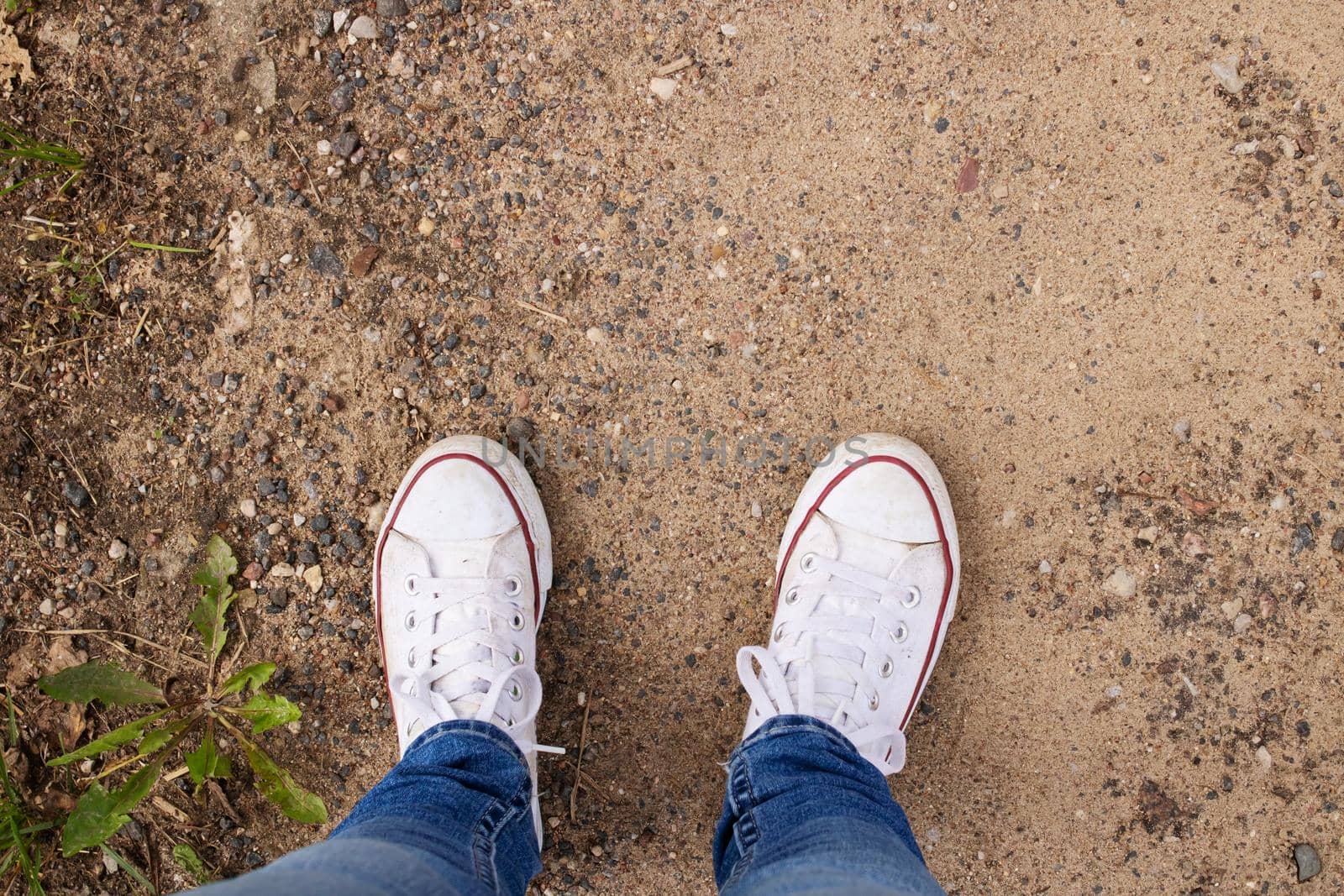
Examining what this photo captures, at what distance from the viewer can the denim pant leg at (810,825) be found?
4.72 ft

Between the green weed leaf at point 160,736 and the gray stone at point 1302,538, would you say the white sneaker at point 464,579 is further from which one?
the gray stone at point 1302,538

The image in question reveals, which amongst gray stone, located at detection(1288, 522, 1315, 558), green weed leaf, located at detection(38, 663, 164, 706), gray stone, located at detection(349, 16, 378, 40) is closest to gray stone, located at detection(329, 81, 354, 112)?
gray stone, located at detection(349, 16, 378, 40)

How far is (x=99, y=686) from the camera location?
2.09 meters

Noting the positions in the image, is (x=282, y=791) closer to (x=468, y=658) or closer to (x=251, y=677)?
(x=251, y=677)

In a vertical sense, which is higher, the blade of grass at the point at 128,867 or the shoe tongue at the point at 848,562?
the shoe tongue at the point at 848,562

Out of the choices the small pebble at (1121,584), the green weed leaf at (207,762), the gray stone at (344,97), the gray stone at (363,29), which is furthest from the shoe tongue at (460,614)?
the small pebble at (1121,584)

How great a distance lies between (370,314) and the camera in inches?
84.0

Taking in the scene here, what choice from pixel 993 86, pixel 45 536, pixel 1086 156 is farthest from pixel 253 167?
pixel 1086 156

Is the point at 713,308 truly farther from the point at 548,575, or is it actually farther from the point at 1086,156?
the point at 1086,156

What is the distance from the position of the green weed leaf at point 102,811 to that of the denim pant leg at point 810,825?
1475 millimetres

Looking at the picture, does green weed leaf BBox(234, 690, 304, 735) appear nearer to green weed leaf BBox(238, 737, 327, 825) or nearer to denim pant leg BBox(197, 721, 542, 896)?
green weed leaf BBox(238, 737, 327, 825)

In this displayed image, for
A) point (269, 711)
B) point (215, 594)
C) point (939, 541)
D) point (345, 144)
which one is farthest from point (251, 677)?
point (939, 541)

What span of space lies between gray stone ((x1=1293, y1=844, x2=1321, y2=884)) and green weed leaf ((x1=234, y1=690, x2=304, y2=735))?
8.46ft

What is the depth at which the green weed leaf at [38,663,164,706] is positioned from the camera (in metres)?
2.06
